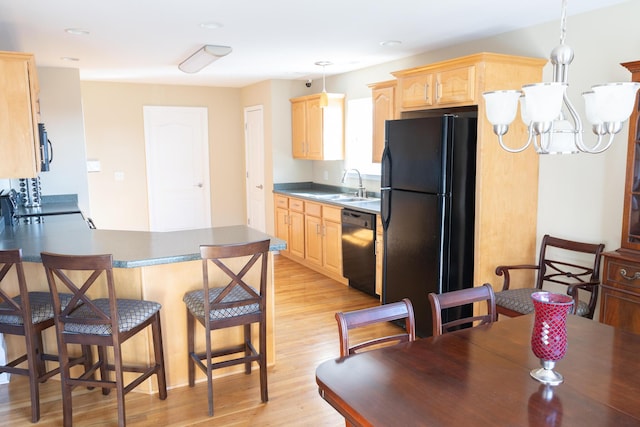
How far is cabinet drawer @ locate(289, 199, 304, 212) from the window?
76 cm

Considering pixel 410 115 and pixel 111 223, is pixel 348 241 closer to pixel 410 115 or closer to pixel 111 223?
pixel 410 115

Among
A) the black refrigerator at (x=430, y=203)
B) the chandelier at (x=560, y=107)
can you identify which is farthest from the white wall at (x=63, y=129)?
the chandelier at (x=560, y=107)

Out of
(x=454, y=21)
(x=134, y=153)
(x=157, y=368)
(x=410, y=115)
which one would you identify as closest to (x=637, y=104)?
(x=454, y=21)

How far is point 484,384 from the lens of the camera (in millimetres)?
1641

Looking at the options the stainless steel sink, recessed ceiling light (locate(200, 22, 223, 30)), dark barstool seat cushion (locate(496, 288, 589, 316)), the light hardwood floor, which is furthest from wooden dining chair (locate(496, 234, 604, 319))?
recessed ceiling light (locate(200, 22, 223, 30))

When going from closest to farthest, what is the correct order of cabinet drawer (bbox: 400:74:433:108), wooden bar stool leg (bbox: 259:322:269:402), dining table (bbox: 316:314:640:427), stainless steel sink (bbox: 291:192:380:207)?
dining table (bbox: 316:314:640:427)
wooden bar stool leg (bbox: 259:322:269:402)
cabinet drawer (bbox: 400:74:433:108)
stainless steel sink (bbox: 291:192:380:207)

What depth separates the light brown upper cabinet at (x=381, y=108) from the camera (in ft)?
15.2

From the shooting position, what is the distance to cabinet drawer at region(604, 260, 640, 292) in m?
2.77

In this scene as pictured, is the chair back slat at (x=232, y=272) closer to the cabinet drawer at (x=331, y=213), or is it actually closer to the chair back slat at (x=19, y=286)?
the chair back slat at (x=19, y=286)

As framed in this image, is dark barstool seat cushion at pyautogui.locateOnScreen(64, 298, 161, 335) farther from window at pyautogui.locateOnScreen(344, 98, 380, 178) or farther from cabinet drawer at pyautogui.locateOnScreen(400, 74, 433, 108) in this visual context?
window at pyautogui.locateOnScreen(344, 98, 380, 178)

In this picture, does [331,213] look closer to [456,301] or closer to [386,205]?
[386,205]

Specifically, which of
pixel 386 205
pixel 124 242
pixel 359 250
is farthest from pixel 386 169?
pixel 124 242

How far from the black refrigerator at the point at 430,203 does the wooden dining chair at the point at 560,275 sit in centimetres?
36

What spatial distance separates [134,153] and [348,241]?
3610 mm
